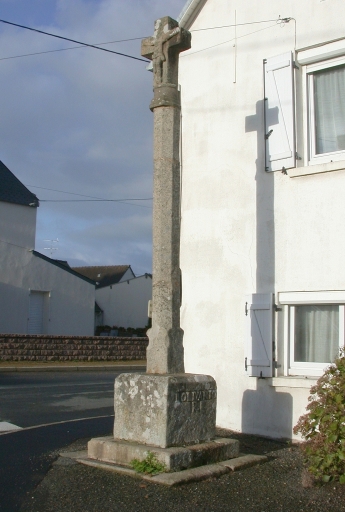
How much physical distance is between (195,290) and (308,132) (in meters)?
2.56

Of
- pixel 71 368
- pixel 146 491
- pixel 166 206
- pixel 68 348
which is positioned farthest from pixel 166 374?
pixel 68 348

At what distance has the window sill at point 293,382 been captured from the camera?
7316 millimetres

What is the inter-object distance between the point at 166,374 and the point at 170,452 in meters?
0.82

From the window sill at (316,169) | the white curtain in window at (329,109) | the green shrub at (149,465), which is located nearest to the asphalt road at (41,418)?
the green shrub at (149,465)

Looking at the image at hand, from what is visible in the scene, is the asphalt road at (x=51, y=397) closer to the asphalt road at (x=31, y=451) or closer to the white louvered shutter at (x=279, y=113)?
the asphalt road at (x=31, y=451)

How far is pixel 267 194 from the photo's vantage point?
8.06 m

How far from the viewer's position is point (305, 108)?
8008 mm

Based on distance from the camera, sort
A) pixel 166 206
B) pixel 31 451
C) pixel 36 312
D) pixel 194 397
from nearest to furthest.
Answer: pixel 194 397 → pixel 166 206 → pixel 31 451 → pixel 36 312

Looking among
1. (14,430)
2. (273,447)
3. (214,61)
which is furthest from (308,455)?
(214,61)

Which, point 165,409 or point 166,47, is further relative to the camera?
point 166,47

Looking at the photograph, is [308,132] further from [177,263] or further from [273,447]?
[273,447]

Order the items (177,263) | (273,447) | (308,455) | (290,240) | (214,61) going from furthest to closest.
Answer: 1. (214,61)
2. (290,240)
3. (273,447)
4. (177,263)
5. (308,455)

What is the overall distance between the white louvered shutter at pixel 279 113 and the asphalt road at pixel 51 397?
533cm

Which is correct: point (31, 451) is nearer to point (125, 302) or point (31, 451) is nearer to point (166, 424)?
point (166, 424)
